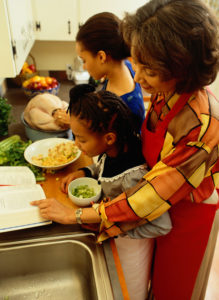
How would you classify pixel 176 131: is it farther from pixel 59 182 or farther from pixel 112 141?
pixel 59 182

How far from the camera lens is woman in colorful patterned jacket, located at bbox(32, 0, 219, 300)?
573mm

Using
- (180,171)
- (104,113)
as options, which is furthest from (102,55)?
(180,171)

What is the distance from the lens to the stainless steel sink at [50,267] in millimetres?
879

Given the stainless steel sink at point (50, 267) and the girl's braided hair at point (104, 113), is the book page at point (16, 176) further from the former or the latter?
the girl's braided hair at point (104, 113)

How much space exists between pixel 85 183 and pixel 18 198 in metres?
0.27

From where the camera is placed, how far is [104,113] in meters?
0.83

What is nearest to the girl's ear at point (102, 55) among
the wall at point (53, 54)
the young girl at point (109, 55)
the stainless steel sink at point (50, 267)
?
the young girl at point (109, 55)

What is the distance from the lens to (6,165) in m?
1.22

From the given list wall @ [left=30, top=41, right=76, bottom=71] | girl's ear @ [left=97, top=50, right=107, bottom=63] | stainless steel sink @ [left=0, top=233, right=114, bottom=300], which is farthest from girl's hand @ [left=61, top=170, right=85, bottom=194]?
wall @ [left=30, top=41, right=76, bottom=71]

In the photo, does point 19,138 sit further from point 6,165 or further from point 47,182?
point 47,182

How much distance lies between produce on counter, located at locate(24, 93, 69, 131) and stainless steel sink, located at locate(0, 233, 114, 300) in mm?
620

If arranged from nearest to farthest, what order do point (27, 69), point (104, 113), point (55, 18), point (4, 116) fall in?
point (104, 113) < point (4, 116) < point (55, 18) < point (27, 69)

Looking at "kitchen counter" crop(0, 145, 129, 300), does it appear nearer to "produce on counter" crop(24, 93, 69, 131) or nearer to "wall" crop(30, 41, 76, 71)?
"produce on counter" crop(24, 93, 69, 131)

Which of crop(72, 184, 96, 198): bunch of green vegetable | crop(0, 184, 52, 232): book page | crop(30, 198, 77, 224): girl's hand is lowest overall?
crop(72, 184, 96, 198): bunch of green vegetable
